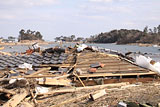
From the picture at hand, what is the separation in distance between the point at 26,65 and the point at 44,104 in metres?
5.64

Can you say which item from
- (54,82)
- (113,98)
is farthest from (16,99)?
(113,98)

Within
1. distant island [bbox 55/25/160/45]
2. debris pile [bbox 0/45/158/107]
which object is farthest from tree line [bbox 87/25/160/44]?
debris pile [bbox 0/45/158/107]

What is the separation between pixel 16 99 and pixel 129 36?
115 metres

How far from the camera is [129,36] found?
387ft

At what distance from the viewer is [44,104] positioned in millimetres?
8070

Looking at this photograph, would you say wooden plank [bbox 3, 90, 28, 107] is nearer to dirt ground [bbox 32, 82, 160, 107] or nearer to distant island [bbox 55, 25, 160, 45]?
dirt ground [bbox 32, 82, 160, 107]

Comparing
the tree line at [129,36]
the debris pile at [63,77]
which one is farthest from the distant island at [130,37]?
the debris pile at [63,77]

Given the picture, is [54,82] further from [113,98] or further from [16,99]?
[113,98]

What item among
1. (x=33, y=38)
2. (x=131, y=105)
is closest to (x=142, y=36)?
(x=33, y=38)

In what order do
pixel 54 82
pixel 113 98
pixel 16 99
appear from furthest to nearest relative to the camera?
pixel 54 82 → pixel 16 99 → pixel 113 98

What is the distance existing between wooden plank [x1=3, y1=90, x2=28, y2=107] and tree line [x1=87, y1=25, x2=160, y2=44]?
102521mm

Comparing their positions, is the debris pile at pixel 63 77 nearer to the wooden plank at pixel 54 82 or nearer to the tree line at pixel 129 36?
the wooden plank at pixel 54 82

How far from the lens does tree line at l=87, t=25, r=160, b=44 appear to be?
342 ft

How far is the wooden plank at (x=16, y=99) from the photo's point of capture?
734 cm
